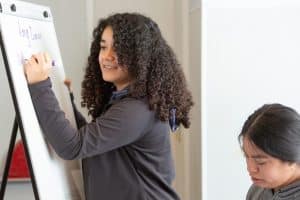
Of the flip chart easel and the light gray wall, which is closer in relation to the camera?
the flip chart easel

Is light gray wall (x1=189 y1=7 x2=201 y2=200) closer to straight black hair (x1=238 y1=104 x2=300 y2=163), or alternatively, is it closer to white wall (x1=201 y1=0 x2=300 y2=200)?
white wall (x1=201 y1=0 x2=300 y2=200)

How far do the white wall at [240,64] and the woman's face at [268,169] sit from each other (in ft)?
2.94

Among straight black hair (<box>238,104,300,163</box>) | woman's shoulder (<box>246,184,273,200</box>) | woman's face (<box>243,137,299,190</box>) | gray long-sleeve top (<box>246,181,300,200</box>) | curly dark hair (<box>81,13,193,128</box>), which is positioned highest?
curly dark hair (<box>81,13,193,128</box>)

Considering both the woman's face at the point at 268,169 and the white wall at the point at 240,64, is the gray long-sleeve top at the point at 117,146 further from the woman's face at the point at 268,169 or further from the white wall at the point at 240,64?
the white wall at the point at 240,64

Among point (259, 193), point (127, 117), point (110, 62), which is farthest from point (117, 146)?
point (259, 193)

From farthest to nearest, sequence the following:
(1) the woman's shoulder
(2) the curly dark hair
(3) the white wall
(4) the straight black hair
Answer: (3) the white wall
(2) the curly dark hair
(1) the woman's shoulder
(4) the straight black hair

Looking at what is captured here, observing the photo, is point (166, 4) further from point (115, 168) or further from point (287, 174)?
→ point (287, 174)

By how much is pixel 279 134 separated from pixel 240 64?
3.15ft

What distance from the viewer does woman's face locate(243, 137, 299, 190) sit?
4.09 ft

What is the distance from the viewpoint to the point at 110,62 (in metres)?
1.57

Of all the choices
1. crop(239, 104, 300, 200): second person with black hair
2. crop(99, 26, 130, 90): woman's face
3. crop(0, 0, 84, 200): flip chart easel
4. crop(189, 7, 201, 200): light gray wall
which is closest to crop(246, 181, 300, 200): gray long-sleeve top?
crop(239, 104, 300, 200): second person with black hair

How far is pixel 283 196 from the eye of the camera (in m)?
1.28

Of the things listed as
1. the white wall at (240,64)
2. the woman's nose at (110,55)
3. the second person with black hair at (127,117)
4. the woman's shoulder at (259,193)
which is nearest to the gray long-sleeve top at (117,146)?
the second person with black hair at (127,117)

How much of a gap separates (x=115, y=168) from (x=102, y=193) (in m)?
0.11
